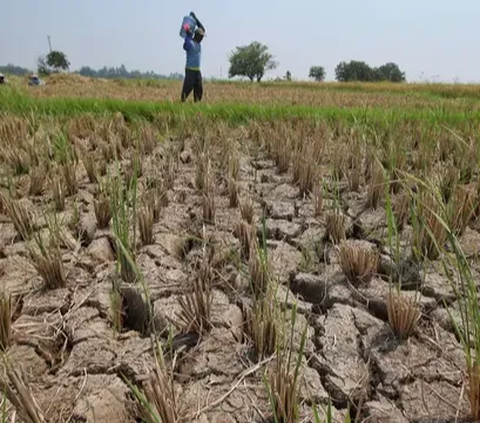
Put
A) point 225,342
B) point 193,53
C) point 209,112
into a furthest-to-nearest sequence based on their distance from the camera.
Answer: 1. point 193,53
2. point 209,112
3. point 225,342

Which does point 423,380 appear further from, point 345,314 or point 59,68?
point 59,68

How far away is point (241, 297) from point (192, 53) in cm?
561

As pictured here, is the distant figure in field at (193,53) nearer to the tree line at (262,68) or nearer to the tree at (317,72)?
the tree line at (262,68)

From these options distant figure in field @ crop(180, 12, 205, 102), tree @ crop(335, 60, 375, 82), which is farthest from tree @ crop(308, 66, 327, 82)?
distant figure in field @ crop(180, 12, 205, 102)

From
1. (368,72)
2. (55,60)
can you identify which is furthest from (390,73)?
(55,60)

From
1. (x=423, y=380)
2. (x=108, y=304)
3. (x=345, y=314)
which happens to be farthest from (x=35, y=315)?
(x=423, y=380)

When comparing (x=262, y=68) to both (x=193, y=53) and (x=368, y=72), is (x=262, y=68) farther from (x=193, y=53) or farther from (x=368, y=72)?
(x=193, y=53)

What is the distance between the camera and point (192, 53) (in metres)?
6.02

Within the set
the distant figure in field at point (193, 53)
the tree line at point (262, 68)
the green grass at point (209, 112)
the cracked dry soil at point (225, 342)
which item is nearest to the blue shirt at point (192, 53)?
the distant figure in field at point (193, 53)

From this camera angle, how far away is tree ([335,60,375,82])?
47875mm

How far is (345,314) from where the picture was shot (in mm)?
1157

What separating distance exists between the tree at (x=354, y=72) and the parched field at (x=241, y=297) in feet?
163

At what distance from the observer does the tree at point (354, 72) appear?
4788 cm

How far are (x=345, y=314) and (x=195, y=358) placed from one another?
0.48 m
